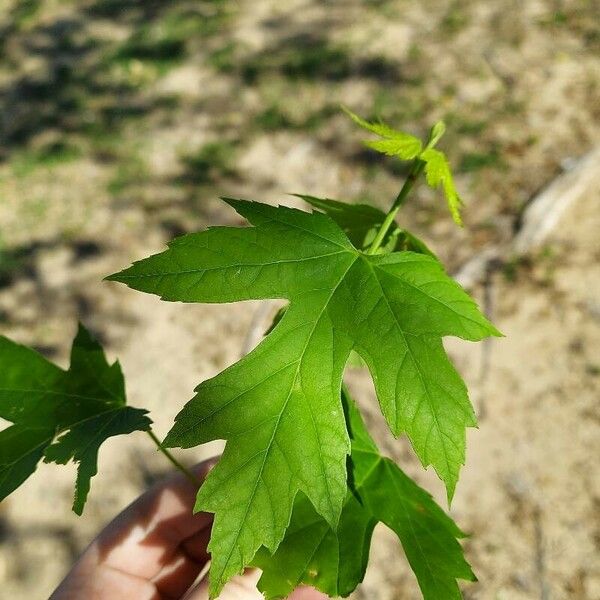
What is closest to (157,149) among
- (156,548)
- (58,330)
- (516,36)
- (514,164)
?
(58,330)

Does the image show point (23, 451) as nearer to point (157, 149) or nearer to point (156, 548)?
point (156, 548)

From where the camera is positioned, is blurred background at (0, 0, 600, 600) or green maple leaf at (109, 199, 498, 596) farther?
blurred background at (0, 0, 600, 600)

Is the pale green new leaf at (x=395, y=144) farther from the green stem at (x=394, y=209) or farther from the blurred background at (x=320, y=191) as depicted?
the blurred background at (x=320, y=191)

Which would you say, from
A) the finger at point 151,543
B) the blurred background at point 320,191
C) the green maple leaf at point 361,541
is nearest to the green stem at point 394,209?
the green maple leaf at point 361,541

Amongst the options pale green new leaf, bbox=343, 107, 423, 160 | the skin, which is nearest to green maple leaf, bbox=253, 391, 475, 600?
pale green new leaf, bbox=343, 107, 423, 160

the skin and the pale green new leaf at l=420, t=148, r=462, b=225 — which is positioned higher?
the pale green new leaf at l=420, t=148, r=462, b=225

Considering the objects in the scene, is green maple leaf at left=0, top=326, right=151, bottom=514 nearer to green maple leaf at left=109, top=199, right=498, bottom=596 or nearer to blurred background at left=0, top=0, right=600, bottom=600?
green maple leaf at left=109, top=199, right=498, bottom=596
